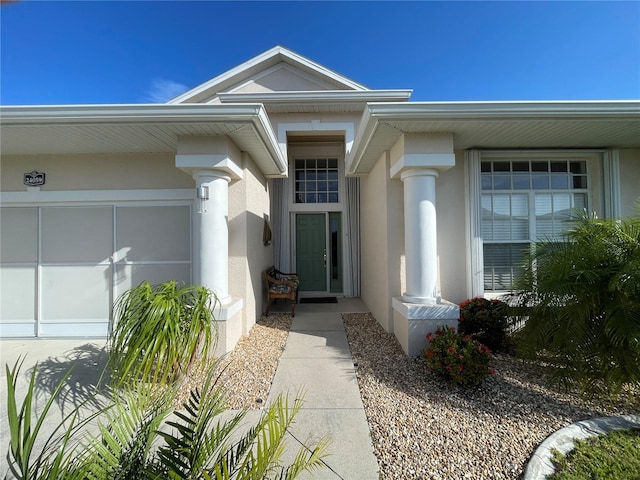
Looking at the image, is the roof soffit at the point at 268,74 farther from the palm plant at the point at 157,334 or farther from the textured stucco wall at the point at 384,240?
the palm plant at the point at 157,334

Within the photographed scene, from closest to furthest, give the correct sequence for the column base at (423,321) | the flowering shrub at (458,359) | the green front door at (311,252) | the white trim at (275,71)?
the flowering shrub at (458,359) → the column base at (423,321) → the green front door at (311,252) → the white trim at (275,71)

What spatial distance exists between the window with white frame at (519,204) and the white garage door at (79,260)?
214 inches

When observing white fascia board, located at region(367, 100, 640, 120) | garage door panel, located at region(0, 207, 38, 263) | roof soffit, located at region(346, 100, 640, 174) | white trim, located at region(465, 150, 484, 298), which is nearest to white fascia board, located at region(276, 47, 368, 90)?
roof soffit, located at region(346, 100, 640, 174)

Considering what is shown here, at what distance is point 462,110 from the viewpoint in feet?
11.5

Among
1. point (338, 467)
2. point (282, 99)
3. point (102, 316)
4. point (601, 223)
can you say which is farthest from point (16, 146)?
point (601, 223)

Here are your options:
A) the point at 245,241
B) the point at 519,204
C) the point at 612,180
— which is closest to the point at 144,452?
Answer: the point at 245,241

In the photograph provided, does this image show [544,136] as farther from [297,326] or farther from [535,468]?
[297,326]

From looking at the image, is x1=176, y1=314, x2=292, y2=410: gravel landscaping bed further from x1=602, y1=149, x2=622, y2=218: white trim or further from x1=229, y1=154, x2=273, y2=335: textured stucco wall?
x1=602, y1=149, x2=622, y2=218: white trim

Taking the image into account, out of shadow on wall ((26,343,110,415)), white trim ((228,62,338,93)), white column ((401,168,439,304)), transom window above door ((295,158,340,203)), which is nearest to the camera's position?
shadow on wall ((26,343,110,415))

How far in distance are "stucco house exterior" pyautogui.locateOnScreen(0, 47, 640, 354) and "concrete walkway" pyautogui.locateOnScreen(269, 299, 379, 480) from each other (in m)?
0.97

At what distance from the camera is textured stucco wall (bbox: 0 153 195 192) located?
4.68 m

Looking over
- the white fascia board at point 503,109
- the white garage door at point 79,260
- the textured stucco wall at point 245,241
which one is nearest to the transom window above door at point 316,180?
the textured stucco wall at point 245,241

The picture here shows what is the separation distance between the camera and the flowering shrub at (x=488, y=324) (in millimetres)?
4059

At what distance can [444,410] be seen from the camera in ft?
8.86
